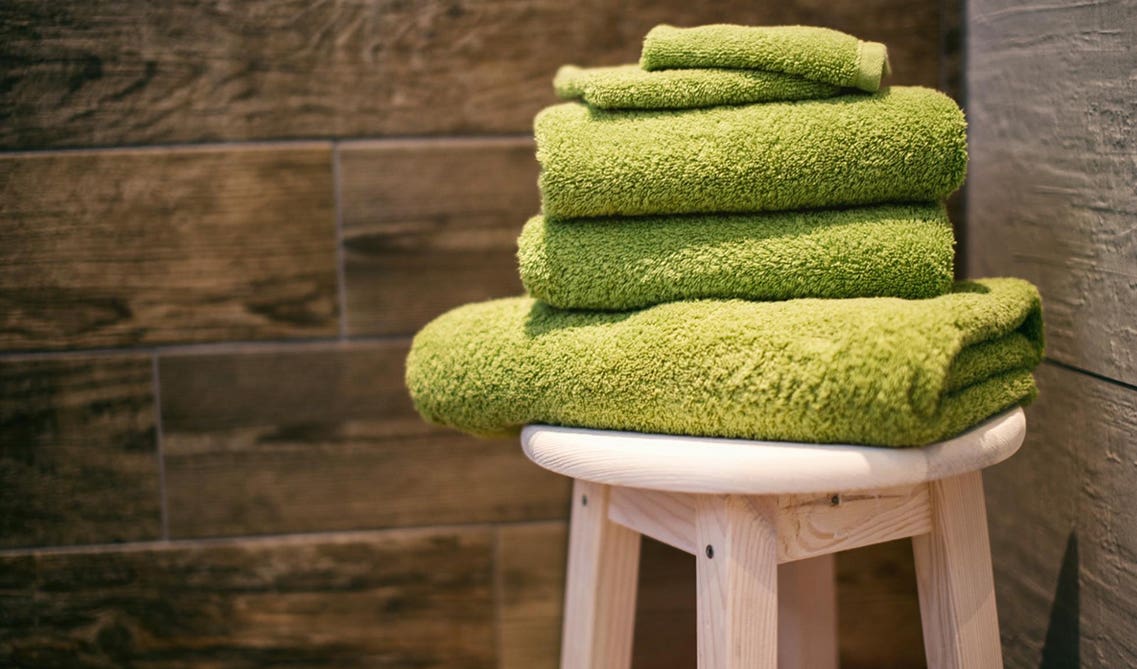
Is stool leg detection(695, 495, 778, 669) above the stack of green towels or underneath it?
underneath

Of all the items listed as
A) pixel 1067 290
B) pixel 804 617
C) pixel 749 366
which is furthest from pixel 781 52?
pixel 804 617

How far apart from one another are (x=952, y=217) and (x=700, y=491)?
0.56 m

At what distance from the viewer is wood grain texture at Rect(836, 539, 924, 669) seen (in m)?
1.01

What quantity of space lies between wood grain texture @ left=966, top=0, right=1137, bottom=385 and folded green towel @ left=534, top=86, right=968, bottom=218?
153 millimetres

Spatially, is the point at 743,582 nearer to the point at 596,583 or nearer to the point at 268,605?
the point at 596,583

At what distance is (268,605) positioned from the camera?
979 mm

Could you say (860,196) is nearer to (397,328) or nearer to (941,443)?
(941,443)

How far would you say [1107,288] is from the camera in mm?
697

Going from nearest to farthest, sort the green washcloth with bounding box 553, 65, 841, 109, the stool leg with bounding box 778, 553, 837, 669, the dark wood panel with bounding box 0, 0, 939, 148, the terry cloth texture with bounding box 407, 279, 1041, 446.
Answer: the terry cloth texture with bounding box 407, 279, 1041, 446 → the green washcloth with bounding box 553, 65, 841, 109 → the stool leg with bounding box 778, 553, 837, 669 → the dark wood panel with bounding box 0, 0, 939, 148

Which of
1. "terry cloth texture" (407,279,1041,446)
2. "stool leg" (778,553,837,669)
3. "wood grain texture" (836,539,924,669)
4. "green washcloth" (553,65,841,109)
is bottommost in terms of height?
"wood grain texture" (836,539,924,669)

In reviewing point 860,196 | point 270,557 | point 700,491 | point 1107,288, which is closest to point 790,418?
point 700,491

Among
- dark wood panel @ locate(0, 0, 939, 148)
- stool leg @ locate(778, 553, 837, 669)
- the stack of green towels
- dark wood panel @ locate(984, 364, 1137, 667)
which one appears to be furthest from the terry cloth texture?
dark wood panel @ locate(0, 0, 939, 148)

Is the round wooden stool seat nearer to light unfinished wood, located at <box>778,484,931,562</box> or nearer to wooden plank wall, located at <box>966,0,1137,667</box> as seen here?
light unfinished wood, located at <box>778,484,931,562</box>

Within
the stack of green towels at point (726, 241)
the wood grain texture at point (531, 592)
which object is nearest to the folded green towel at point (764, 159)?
the stack of green towels at point (726, 241)
